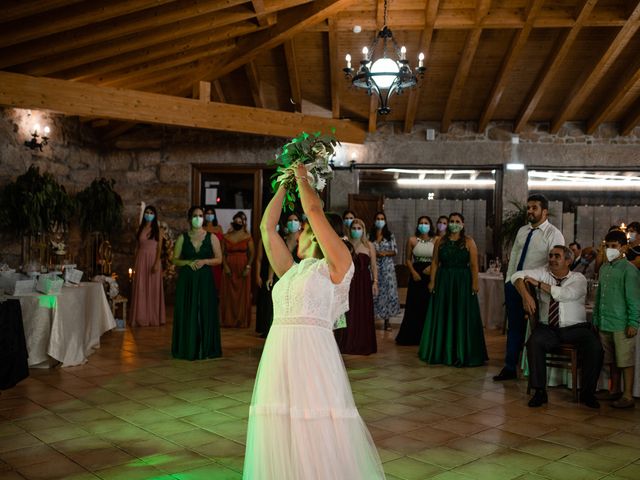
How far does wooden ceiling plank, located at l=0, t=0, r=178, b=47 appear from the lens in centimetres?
625

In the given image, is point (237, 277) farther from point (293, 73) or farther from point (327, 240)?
point (327, 240)

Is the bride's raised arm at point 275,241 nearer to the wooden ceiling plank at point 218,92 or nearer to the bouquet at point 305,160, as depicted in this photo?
the bouquet at point 305,160

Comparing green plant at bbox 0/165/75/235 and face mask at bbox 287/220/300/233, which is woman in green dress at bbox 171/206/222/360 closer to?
face mask at bbox 287/220/300/233

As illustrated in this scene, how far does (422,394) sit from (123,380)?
2598 millimetres

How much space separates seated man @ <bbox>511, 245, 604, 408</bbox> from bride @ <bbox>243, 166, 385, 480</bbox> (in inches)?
113

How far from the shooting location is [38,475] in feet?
11.1

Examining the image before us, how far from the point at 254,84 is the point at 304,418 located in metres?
8.28

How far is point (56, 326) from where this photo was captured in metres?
5.88

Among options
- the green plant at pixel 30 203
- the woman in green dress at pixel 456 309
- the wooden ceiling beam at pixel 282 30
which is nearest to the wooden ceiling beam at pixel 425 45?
the wooden ceiling beam at pixel 282 30

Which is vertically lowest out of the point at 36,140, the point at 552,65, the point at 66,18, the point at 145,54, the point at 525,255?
the point at 525,255

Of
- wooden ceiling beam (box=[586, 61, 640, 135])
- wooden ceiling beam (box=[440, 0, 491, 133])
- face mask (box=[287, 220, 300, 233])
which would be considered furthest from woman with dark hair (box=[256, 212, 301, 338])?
wooden ceiling beam (box=[586, 61, 640, 135])

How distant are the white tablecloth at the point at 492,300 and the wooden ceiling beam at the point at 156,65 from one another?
4971mm

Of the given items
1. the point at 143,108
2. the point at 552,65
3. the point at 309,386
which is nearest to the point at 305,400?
the point at 309,386

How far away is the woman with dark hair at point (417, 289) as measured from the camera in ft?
25.4
